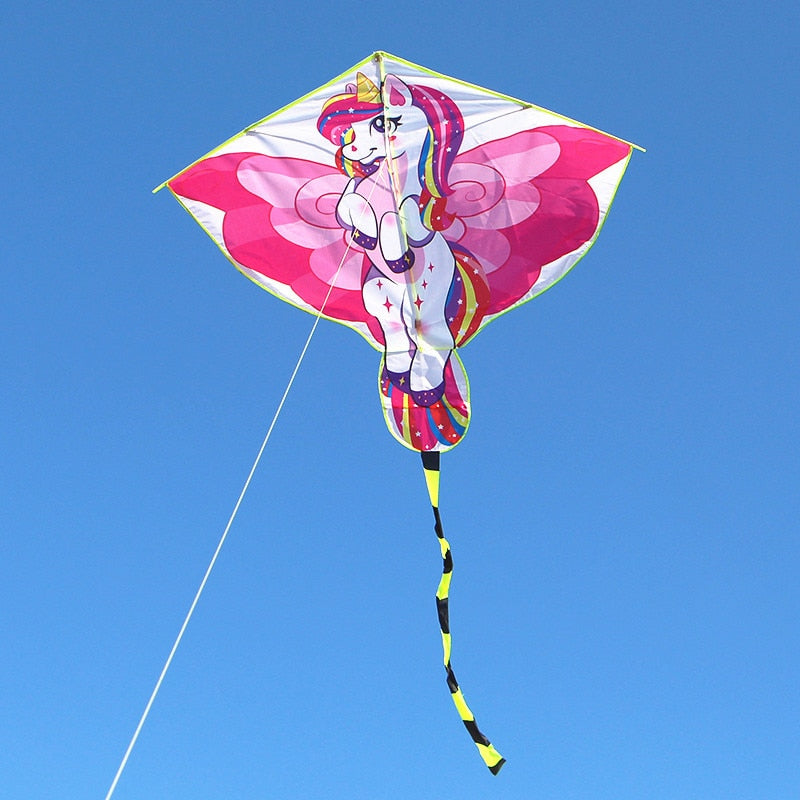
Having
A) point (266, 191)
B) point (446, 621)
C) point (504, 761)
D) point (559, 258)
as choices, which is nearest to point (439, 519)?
point (446, 621)

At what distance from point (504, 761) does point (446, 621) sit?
0.99 meters

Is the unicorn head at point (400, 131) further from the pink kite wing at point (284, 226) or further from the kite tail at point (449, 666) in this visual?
the kite tail at point (449, 666)

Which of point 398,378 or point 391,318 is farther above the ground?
point 391,318

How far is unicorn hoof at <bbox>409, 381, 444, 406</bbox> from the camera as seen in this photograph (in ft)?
25.6

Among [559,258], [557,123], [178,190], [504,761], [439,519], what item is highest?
[557,123]

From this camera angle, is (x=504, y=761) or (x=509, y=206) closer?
(x=504, y=761)

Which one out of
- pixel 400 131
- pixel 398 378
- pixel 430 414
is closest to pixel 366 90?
pixel 400 131

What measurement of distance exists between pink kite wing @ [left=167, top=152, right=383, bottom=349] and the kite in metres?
0.01

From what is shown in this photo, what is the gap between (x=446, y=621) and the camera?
717 centimetres

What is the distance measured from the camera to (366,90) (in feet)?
25.0

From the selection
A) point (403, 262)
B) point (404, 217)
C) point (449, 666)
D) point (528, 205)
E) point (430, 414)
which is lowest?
point (449, 666)

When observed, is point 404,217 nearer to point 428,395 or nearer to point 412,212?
point 412,212

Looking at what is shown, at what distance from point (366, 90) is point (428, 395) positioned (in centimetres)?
226

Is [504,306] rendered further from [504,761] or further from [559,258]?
[504,761]
